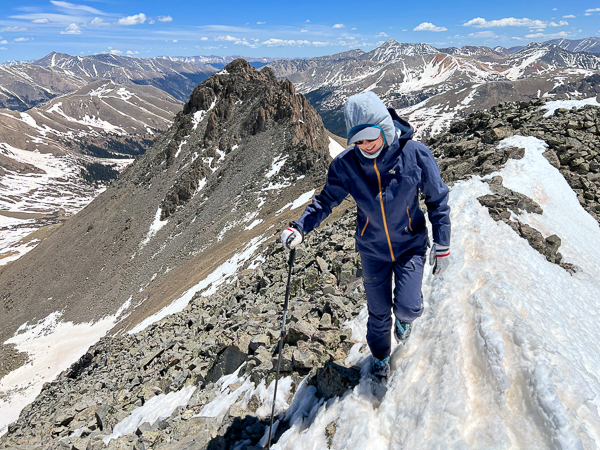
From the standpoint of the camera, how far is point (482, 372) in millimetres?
4309

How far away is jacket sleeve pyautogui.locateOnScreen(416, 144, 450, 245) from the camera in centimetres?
435

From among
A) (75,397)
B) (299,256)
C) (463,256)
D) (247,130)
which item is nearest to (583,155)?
(463,256)

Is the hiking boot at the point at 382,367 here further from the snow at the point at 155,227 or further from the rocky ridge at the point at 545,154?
the snow at the point at 155,227

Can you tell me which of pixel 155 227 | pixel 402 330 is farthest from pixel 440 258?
pixel 155 227

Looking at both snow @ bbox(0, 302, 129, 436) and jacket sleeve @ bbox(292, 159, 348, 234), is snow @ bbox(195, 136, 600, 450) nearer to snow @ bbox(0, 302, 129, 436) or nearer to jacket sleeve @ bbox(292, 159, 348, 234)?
jacket sleeve @ bbox(292, 159, 348, 234)

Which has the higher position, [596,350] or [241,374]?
[596,350]

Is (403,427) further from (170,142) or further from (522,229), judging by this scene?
(170,142)

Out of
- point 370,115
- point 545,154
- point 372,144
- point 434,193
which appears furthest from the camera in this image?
point 545,154

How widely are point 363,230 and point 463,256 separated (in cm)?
331

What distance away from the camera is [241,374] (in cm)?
795

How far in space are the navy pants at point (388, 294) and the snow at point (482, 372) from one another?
1.80 feet

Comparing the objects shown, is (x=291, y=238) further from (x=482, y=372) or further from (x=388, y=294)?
(x=482, y=372)

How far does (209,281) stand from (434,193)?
84.4ft

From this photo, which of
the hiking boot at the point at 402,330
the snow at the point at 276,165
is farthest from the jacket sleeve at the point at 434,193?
the snow at the point at 276,165
